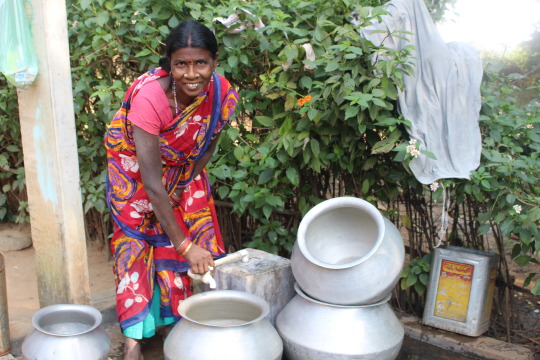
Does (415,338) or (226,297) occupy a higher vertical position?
(226,297)

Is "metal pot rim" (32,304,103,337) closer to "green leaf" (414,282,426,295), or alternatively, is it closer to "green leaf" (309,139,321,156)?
"green leaf" (309,139,321,156)

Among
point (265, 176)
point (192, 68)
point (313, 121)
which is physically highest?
point (192, 68)

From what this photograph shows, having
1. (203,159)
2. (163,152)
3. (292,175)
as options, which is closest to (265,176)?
(292,175)

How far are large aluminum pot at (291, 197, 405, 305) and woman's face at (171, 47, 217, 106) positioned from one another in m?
0.86

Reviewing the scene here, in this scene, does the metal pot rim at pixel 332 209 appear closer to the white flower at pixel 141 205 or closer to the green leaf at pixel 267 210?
the green leaf at pixel 267 210

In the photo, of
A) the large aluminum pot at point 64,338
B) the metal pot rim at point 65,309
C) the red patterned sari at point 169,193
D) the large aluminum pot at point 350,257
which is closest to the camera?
the large aluminum pot at point 64,338

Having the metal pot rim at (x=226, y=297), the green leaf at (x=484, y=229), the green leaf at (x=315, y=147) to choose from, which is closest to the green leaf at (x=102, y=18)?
the green leaf at (x=315, y=147)

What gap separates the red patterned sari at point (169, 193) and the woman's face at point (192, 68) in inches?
5.2

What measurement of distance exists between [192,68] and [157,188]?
1.75ft

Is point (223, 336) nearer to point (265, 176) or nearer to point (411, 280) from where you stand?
point (265, 176)

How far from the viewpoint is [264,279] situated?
9.17ft

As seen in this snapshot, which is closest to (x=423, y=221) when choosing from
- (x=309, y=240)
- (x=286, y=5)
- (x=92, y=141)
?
(x=309, y=240)

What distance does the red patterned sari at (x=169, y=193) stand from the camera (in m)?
2.61

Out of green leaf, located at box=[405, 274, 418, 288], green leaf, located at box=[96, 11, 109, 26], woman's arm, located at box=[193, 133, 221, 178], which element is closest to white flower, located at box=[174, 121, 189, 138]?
woman's arm, located at box=[193, 133, 221, 178]
